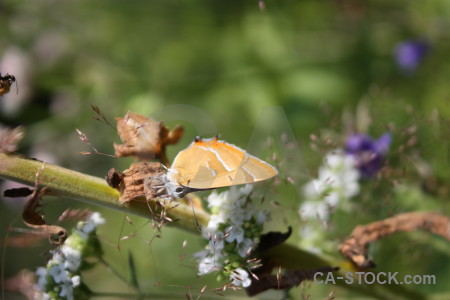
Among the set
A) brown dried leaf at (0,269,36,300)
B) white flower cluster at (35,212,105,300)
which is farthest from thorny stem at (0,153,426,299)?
brown dried leaf at (0,269,36,300)

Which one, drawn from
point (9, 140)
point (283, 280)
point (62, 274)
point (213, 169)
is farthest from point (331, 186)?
point (9, 140)

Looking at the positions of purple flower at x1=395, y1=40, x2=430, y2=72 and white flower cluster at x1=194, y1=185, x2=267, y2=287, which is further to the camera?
purple flower at x1=395, y1=40, x2=430, y2=72

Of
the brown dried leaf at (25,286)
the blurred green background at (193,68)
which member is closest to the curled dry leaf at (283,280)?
the brown dried leaf at (25,286)

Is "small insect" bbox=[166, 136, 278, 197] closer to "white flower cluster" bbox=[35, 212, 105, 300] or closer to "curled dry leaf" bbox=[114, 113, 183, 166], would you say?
"curled dry leaf" bbox=[114, 113, 183, 166]

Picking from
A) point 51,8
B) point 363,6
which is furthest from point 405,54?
point 51,8

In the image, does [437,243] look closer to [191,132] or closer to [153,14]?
[191,132]

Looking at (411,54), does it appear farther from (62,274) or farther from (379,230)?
(62,274)
